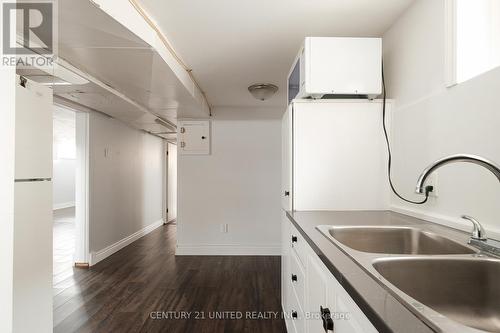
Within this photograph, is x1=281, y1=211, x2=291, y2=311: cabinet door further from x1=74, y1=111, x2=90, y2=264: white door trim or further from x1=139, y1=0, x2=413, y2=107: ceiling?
x1=74, y1=111, x2=90, y2=264: white door trim

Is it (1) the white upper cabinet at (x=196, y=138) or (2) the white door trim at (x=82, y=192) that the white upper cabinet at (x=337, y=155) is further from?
(2) the white door trim at (x=82, y=192)

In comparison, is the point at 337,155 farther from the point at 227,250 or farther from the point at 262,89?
the point at 227,250

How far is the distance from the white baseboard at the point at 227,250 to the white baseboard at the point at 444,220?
2.53m

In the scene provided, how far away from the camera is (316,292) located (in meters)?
1.03

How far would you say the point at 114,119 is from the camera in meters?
3.96

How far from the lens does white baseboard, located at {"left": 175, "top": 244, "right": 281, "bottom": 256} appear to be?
394 centimetres

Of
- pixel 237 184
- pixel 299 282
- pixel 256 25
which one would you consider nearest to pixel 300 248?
pixel 299 282

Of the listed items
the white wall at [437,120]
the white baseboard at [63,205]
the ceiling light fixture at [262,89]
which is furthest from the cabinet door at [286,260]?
the white baseboard at [63,205]

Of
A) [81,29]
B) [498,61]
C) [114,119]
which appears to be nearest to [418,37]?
[498,61]

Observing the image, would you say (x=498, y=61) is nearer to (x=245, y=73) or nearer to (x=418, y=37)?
(x=418, y=37)

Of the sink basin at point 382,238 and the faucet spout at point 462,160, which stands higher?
the faucet spout at point 462,160

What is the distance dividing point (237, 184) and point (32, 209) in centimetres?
264

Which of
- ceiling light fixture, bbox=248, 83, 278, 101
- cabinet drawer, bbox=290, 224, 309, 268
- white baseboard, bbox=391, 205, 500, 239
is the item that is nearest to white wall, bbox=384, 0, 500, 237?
white baseboard, bbox=391, 205, 500, 239
